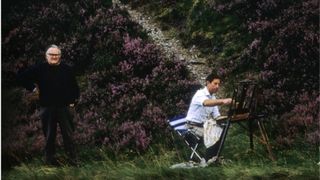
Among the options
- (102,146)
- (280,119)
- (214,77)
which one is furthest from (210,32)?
(102,146)

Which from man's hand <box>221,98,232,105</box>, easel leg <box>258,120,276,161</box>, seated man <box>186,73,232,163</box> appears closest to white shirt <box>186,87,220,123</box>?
seated man <box>186,73,232,163</box>

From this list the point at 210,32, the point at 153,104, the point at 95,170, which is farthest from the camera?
the point at 210,32

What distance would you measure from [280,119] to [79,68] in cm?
323

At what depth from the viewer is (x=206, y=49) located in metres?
9.70

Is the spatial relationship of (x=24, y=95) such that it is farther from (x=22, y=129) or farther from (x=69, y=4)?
(x=69, y=4)

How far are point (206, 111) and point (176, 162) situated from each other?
865mm

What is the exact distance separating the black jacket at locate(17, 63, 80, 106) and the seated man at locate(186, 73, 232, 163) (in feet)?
5.97

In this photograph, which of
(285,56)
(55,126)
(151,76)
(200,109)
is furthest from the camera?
(151,76)

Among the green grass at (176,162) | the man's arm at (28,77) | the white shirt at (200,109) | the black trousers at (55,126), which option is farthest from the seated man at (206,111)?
the man's arm at (28,77)

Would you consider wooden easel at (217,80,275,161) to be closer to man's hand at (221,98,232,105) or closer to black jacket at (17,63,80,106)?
man's hand at (221,98,232,105)

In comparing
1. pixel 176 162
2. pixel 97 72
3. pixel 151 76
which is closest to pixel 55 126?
pixel 97 72

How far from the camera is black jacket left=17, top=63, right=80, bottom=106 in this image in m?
9.00

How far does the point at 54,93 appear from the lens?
901 centimetres

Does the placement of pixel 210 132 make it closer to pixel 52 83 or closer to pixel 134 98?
pixel 134 98
